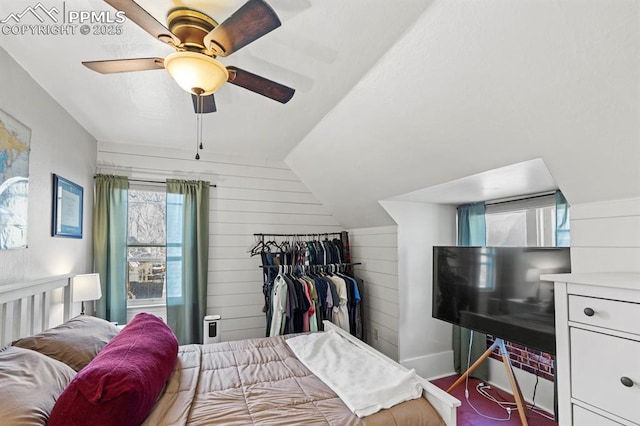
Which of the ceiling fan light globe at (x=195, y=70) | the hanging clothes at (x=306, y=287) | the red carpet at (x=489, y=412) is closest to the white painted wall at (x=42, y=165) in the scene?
the ceiling fan light globe at (x=195, y=70)

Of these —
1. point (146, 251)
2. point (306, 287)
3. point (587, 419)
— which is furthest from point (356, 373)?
point (146, 251)

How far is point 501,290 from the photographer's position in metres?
2.46

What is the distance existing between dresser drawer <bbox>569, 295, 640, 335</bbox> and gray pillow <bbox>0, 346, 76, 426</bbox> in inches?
88.8

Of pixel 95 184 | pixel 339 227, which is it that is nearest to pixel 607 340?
pixel 339 227

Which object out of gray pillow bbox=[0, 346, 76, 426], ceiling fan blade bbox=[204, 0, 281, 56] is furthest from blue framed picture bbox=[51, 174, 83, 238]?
ceiling fan blade bbox=[204, 0, 281, 56]

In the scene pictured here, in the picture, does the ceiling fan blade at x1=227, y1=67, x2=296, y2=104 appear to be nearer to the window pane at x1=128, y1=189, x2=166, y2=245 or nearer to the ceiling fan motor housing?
the ceiling fan motor housing

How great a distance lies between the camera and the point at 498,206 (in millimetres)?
3309

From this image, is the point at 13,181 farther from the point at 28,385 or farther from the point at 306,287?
the point at 306,287

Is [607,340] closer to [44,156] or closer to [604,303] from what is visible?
[604,303]

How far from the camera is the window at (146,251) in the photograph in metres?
3.57

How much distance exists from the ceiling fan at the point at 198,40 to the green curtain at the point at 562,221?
2540 millimetres

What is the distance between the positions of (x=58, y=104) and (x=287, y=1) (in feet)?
7.38

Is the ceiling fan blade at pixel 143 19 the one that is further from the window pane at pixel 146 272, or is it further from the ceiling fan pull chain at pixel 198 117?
the window pane at pixel 146 272

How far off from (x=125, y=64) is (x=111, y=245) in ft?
7.96
